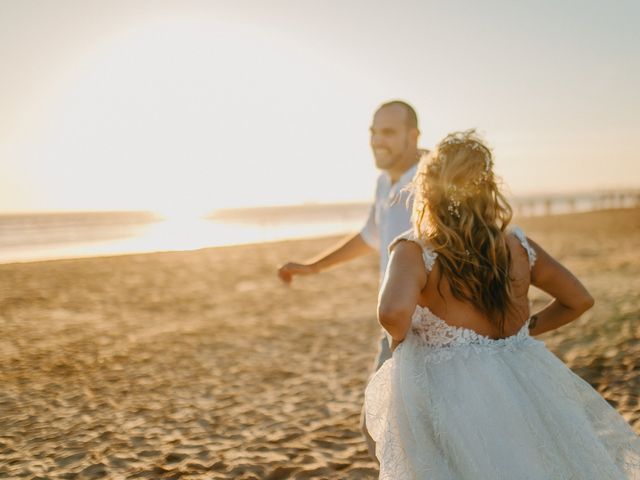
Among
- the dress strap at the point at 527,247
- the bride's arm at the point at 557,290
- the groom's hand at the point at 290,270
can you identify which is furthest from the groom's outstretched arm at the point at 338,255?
the dress strap at the point at 527,247

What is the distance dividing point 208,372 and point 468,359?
4932mm

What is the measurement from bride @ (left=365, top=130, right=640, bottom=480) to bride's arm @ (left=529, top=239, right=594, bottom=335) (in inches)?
1.1

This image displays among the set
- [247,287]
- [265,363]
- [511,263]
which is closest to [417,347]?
[511,263]

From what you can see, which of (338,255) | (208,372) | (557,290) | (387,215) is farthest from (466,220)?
(208,372)

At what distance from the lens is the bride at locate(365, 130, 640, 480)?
2.22m

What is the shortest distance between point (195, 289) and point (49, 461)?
9076 millimetres

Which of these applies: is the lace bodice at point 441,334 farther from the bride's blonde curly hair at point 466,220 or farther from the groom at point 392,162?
the groom at point 392,162

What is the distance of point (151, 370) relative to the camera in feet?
22.3

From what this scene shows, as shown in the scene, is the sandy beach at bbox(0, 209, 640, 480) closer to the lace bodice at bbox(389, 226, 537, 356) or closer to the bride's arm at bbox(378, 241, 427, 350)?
the lace bodice at bbox(389, 226, 537, 356)

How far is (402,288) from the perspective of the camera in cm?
219

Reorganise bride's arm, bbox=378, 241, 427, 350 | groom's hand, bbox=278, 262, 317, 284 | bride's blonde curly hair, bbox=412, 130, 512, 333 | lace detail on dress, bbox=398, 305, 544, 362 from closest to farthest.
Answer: bride's arm, bbox=378, 241, 427, 350
bride's blonde curly hair, bbox=412, 130, 512, 333
lace detail on dress, bbox=398, 305, 544, 362
groom's hand, bbox=278, 262, 317, 284

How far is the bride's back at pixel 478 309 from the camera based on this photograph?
92.1 inches

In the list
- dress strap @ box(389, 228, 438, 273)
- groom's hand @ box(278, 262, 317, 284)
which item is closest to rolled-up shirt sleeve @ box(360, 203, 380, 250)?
groom's hand @ box(278, 262, 317, 284)

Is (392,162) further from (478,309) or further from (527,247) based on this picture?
(478,309)
